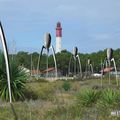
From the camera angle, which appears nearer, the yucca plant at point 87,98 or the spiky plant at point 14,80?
the yucca plant at point 87,98

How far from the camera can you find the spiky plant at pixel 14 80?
25484mm

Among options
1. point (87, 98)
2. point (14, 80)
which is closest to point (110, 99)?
point (87, 98)

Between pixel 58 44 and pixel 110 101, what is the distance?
5667 inches

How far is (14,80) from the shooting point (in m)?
26.1

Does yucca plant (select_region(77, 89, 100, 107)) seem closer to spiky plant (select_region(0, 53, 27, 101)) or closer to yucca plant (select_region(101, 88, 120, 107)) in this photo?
yucca plant (select_region(101, 88, 120, 107))

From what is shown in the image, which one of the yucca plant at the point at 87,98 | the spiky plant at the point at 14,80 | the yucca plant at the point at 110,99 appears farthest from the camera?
the spiky plant at the point at 14,80

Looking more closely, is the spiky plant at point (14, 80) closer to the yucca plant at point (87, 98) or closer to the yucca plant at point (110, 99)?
the yucca plant at point (87, 98)

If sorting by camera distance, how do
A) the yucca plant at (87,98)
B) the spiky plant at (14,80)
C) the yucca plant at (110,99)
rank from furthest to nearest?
1. the spiky plant at (14,80)
2. the yucca plant at (87,98)
3. the yucca plant at (110,99)

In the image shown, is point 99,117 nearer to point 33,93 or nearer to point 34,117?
point 34,117

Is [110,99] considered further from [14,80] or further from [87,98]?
[14,80]

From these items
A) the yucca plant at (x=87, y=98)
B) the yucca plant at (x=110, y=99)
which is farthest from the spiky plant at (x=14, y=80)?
the yucca plant at (x=110, y=99)

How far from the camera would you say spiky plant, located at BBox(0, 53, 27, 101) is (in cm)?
2548

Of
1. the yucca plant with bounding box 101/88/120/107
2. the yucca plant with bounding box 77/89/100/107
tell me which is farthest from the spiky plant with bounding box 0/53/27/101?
the yucca plant with bounding box 101/88/120/107

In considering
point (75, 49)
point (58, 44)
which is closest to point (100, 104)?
point (75, 49)
